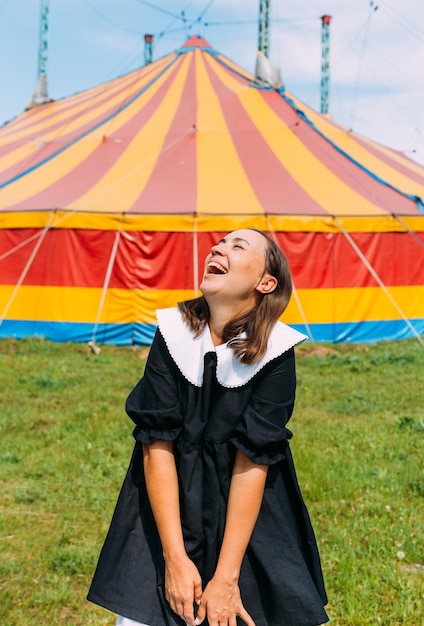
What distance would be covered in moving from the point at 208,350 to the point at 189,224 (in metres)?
7.11

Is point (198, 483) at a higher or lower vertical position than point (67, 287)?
higher

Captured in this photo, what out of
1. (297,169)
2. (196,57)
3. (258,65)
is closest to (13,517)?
(297,169)

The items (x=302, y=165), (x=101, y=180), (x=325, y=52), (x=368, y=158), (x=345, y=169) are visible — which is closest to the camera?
(x=101, y=180)

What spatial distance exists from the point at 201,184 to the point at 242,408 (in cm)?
790

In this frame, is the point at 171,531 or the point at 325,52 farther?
the point at 325,52

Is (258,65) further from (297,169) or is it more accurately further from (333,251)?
(333,251)

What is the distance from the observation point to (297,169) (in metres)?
9.79

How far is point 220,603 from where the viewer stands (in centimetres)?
149

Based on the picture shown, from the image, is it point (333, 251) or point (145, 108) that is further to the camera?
point (145, 108)


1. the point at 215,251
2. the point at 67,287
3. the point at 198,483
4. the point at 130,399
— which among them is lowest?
the point at 67,287

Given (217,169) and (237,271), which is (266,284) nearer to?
(237,271)

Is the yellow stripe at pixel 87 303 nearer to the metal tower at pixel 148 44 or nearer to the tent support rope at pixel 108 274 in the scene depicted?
the tent support rope at pixel 108 274

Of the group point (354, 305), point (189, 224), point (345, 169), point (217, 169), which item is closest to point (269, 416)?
point (189, 224)

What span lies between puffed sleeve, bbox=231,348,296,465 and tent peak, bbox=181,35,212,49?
12472 mm
